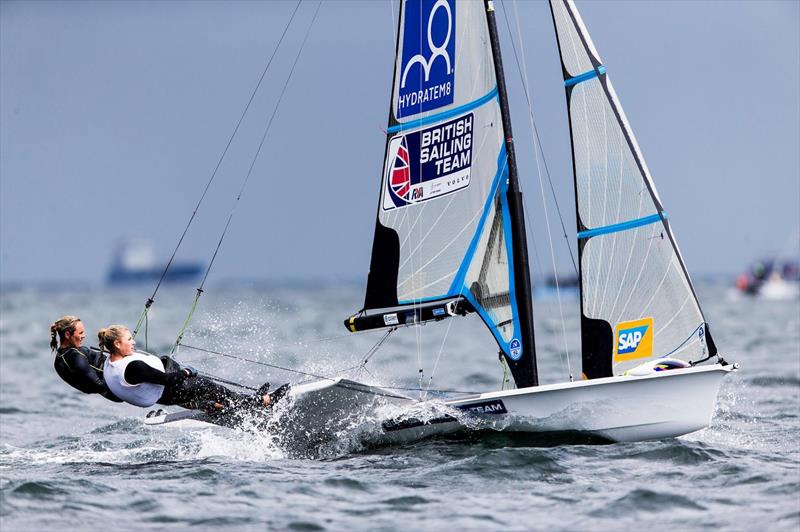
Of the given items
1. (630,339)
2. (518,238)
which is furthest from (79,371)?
(630,339)

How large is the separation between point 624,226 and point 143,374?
3937mm

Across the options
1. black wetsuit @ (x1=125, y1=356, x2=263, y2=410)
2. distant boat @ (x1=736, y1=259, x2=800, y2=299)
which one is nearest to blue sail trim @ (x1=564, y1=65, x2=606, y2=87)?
black wetsuit @ (x1=125, y1=356, x2=263, y2=410)

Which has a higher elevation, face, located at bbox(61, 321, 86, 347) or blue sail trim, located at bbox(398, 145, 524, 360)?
blue sail trim, located at bbox(398, 145, 524, 360)

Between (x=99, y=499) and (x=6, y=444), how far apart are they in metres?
Answer: 3.36

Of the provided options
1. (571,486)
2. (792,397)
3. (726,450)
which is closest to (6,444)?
(571,486)

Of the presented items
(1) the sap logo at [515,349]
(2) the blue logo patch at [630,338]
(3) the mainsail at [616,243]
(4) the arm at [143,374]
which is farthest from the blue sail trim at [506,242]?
(4) the arm at [143,374]

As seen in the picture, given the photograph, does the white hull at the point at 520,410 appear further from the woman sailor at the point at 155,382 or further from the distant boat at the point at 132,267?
the distant boat at the point at 132,267

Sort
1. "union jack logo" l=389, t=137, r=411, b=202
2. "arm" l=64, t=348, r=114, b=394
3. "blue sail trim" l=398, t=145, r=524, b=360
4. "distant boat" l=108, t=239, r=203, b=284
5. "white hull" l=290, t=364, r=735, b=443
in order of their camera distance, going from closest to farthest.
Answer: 1. "white hull" l=290, t=364, r=735, b=443
2. "arm" l=64, t=348, r=114, b=394
3. "blue sail trim" l=398, t=145, r=524, b=360
4. "union jack logo" l=389, t=137, r=411, b=202
5. "distant boat" l=108, t=239, r=203, b=284

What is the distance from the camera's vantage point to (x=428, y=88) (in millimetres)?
9438

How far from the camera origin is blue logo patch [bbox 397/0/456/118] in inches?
368

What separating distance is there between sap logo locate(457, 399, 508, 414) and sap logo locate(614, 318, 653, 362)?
3.75ft

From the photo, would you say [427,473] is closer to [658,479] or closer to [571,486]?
[571,486]

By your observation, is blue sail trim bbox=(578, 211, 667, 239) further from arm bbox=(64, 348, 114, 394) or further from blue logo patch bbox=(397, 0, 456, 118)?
arm bbox=(64, 348, 114, 394)

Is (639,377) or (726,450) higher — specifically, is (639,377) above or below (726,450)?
above
